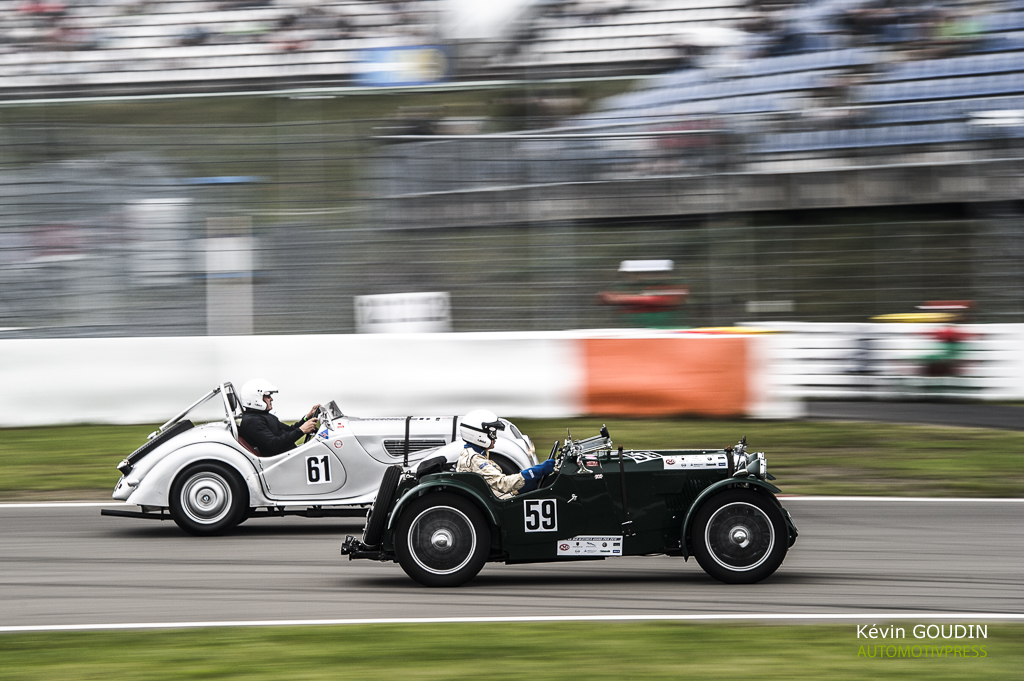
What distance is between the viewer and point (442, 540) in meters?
6.15

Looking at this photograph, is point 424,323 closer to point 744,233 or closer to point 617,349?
point 617,349

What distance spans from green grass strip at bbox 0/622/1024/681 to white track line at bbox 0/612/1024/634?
9 cm

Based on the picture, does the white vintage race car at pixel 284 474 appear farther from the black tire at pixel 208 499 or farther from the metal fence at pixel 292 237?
the metal fence at pixel 292 237

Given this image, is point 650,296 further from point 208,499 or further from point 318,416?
point 208,499

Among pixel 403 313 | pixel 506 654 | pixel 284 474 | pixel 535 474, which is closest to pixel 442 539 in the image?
pixel 535 474

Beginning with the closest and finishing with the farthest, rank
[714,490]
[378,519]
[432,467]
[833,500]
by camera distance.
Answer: [714,490] < [378,519] < [432,467] < [833,500]

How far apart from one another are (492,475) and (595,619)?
1065mm

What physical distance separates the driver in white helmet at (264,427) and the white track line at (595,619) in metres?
2.30

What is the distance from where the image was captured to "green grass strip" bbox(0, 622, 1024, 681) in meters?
4.72

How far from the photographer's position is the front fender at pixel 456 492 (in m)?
6.04

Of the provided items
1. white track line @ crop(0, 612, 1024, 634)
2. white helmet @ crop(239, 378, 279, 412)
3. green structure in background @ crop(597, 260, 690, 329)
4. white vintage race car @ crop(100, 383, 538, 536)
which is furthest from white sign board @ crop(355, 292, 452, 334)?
white track line @ crop(0, 612, 1024, 634)

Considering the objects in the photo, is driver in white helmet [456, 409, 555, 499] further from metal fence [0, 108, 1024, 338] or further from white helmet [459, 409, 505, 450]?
metal fence [0, 108, 1024, 338]

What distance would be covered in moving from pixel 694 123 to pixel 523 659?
9.40 m

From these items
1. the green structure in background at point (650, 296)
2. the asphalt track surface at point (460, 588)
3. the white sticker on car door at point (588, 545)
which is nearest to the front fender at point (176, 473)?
the asphalt track surface at point (460, 588)
